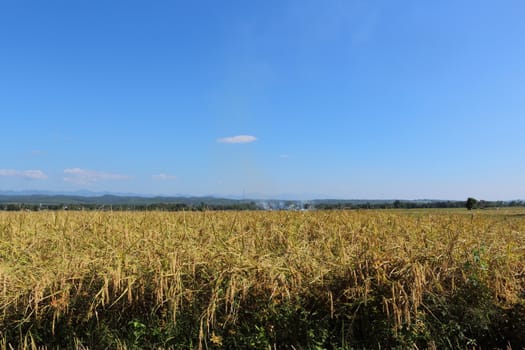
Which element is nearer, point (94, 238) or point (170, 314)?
point (170, 314)

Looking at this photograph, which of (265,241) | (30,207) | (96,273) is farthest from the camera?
(30,207)

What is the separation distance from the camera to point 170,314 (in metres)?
3.75

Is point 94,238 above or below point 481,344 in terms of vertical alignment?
above

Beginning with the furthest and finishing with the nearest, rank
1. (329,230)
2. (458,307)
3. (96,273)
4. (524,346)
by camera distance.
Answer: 1. (329,230)
2. (96,273)
3. (458,307)
4. (524,346)

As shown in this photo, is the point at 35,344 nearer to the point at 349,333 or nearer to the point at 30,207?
the point at 349,333

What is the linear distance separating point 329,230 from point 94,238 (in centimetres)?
428

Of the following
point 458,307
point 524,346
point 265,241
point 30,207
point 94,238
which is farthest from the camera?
point 30,207

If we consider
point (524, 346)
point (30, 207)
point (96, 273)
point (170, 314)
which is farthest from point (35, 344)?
point (30, 207)

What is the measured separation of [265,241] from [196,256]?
1.74 metres

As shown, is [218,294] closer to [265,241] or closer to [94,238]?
[265,241]

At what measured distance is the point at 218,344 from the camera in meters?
3.56

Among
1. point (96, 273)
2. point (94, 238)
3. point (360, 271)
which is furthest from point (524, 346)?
point (94, 238)

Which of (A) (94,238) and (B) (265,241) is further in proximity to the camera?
(A) (94,238)

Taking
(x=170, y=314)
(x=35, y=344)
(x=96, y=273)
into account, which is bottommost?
(x=35, y=344)
